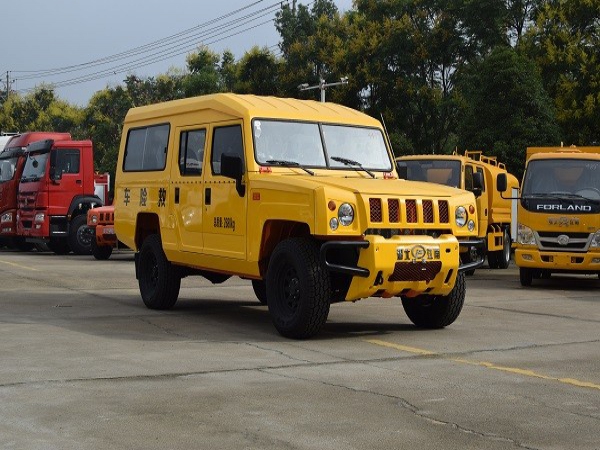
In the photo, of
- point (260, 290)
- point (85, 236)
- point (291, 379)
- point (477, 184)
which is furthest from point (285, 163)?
point (85, 236)

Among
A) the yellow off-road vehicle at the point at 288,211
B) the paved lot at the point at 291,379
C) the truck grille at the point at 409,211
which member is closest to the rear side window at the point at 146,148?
the yellow off-road vehicle at the point at 288,211

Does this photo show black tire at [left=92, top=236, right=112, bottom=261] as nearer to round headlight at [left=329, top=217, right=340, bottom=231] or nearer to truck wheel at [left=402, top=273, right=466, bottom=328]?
truck wheel at [left=402, top=273, right=466, bottom=328]

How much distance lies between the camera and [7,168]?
32.6 metres

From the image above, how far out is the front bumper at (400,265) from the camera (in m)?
10.5

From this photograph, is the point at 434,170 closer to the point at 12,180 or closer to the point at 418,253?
the point at 418,253

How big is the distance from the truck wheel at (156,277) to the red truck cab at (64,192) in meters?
15.8

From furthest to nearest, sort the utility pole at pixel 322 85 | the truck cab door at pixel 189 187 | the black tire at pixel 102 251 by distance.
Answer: the utility pole at pixel 322 85
the black tire at pixel 102 251
the truck cab door at pixel 189 187

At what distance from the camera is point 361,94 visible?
4666cm

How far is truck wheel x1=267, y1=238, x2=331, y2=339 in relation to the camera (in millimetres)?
10633

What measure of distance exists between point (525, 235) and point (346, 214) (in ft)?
29.1

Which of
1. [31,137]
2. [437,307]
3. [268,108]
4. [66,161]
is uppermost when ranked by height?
[31,137]

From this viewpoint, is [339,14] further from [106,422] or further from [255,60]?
[106,422]

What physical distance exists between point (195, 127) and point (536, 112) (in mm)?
22684

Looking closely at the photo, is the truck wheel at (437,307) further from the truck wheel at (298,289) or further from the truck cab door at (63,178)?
the truck cab door at (63,178)
